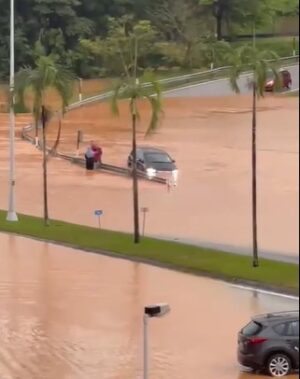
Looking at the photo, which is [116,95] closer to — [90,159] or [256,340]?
[256,340]

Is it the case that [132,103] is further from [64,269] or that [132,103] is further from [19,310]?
[19,310]

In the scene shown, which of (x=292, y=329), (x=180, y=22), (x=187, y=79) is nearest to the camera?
(x=292, y=329)

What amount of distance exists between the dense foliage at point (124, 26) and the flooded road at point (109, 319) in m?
53.5

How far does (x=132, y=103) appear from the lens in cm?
3278

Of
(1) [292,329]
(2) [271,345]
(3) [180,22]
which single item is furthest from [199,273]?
(3) [180,22]

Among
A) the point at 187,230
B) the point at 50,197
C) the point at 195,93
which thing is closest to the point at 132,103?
the point at 187,230

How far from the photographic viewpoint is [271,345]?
1802 centimetres

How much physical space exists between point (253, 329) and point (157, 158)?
2814 cm

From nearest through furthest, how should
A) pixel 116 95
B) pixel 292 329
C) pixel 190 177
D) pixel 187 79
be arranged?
pixel 292 329 < pixel 116 95 < pixel 190 177 < pixel 187 79

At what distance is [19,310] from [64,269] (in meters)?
4.67

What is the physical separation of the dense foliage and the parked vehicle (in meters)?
34.8

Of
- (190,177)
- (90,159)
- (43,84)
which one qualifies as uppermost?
(43,84)

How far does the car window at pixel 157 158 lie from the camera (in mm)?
45906

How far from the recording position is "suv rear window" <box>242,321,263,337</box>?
18312 mm
